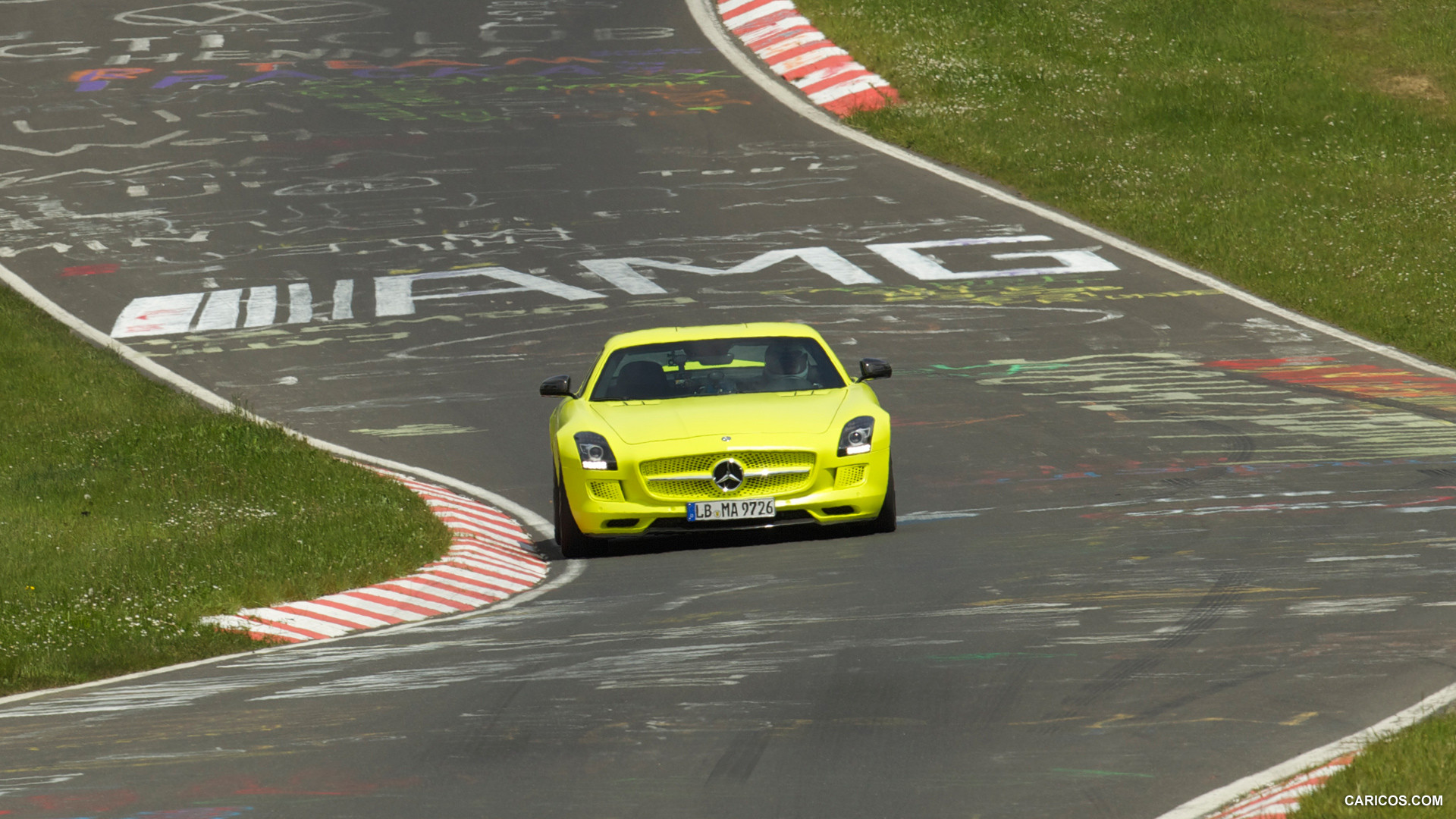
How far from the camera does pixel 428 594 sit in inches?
458

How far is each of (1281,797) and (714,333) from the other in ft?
25.9

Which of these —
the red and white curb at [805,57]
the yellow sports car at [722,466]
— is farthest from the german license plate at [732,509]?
the red and white curb at [805,57]

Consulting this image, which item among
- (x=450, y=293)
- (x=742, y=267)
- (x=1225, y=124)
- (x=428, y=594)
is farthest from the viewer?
(x=1225, y=124)

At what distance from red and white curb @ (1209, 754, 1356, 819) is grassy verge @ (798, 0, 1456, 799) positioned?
14771 mm

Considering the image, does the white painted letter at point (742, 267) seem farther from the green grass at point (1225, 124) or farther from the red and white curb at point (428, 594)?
the red and white curb at point (428, 594)

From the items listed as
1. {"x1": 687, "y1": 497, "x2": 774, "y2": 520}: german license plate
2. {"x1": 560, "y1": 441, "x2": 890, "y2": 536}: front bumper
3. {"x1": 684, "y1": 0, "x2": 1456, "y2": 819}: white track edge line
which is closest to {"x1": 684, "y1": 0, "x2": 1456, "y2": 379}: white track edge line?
{"x1": 684, "y1": 0, "x2": 1456, "y2": 819}: white track edge line

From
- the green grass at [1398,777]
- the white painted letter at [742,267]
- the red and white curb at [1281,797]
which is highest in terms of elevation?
the green grass at [1398,777]

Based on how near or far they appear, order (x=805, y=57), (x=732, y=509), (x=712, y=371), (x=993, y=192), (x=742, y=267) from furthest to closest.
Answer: (x=805, y=57), (x=993, y=192), (x=742, y=267), (x=712, y=371), (x=732, y=509)

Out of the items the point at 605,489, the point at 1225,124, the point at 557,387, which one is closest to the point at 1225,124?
the point at 1225,124

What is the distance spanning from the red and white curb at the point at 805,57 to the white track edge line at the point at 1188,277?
0.29 metres

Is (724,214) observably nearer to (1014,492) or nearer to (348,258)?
(348,258)

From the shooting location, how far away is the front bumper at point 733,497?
1208 centimetres

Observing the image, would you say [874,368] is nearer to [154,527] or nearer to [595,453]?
[595,453]

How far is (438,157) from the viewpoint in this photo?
2961 centimetres
